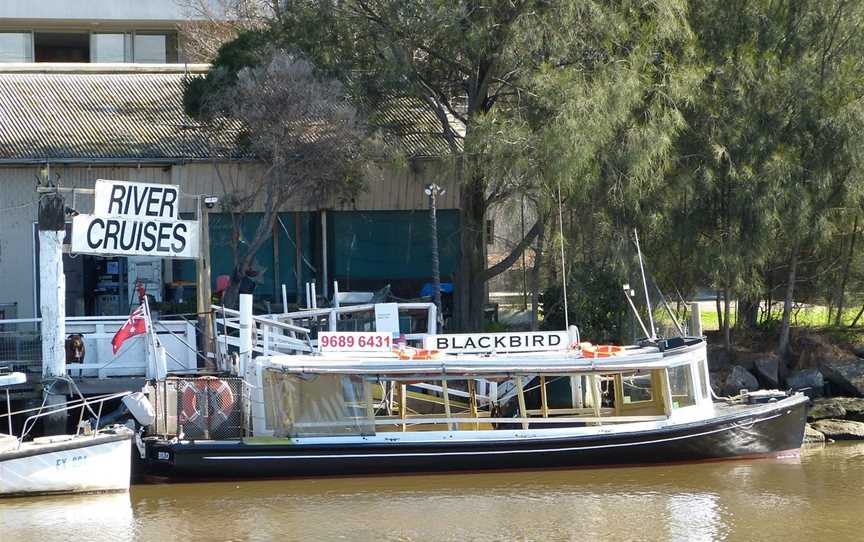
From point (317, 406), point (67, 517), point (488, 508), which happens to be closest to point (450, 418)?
point (317, 406)

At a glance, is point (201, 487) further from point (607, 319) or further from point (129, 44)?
point (129, 44)

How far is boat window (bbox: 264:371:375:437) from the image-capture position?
751 inches

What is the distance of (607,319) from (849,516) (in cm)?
970

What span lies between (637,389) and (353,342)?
491 cm

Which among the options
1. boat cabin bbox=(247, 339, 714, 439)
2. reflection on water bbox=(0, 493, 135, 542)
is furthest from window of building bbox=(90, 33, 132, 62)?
reflection on water bbox=(0, 493, 135, 542)

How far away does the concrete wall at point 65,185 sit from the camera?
27.4 m

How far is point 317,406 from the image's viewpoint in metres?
19.2

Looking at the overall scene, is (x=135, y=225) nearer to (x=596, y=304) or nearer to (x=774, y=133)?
(x=596, y=304)

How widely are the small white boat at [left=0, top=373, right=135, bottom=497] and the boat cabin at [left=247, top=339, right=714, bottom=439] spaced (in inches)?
87.8

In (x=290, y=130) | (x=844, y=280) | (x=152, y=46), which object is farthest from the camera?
(x=152, y=46)

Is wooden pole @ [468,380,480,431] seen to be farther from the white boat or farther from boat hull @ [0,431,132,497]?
boat hull @ [0,431,132,497]

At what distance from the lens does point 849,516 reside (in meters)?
16.9

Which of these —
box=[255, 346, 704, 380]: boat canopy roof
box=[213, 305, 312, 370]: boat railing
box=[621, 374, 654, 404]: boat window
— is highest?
box=[213, 305, 312, 370]: boat railing

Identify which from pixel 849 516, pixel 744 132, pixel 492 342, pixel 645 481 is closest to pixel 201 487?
pixel 492 342
